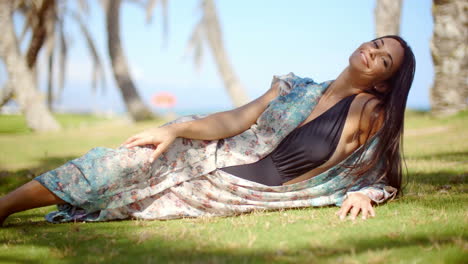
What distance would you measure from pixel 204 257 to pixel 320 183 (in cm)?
133

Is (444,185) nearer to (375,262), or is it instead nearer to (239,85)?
(375,262)

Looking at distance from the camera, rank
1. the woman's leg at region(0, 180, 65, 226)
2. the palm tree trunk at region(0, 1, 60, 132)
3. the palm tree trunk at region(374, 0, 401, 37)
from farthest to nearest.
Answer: the palm tree trunk at region(0, 1, 60, 132), the palm tree trunk at region(374, 0, 401, 37), the woman's leg at region(0, 180, 65, 226)

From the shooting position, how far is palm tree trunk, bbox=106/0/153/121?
16484mm

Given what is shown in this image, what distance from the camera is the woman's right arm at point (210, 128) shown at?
9.30 ft

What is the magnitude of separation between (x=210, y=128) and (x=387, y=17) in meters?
9.55

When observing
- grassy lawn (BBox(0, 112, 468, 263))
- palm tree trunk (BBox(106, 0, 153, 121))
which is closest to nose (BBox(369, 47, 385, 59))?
grassy lawn (BBox(0, 112, 468, 263))

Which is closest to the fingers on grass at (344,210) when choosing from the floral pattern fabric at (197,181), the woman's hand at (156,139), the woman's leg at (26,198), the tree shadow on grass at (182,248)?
the floral pattern fabric at (197,181)

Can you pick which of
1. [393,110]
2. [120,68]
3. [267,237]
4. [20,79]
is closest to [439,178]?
[393,110]

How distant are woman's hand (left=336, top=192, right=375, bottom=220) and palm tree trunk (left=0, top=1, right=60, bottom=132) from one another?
1460 centimetres

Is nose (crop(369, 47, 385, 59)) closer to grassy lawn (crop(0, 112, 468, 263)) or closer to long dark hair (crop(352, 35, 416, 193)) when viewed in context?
long dark hair (crop(352, 35, 416, 193))

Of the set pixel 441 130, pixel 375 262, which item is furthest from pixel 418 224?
pixel 441 130

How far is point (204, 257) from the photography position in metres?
2.12

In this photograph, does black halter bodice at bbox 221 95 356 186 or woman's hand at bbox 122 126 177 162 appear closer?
woman's hand at bbox 122 126 177 162

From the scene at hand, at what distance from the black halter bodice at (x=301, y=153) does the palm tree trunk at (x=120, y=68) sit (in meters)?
14.2
